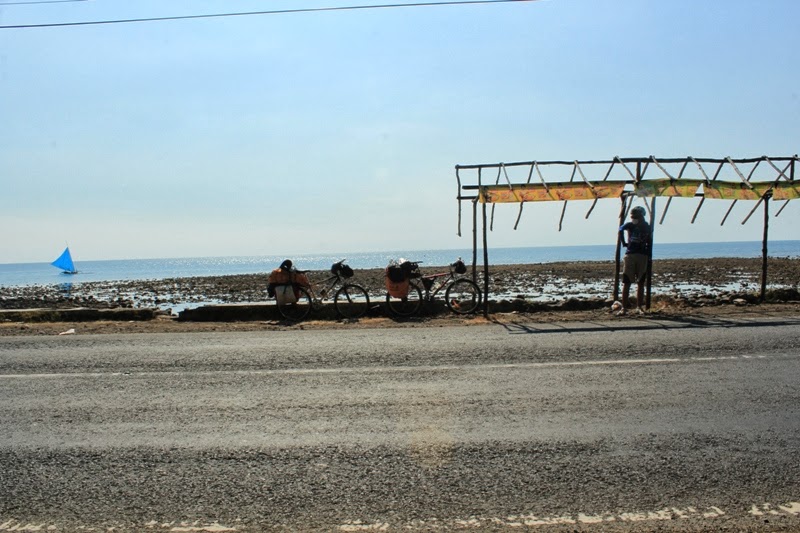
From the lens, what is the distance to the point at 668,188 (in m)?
12.3

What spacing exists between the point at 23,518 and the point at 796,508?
4383mm

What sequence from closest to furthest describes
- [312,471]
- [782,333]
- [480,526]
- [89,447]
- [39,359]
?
[480,526] < [312,471] < [89,447] < [39,359] < [782,333]

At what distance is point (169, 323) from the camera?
40.3ft

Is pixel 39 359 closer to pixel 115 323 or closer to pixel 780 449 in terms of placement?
pixel 115 323

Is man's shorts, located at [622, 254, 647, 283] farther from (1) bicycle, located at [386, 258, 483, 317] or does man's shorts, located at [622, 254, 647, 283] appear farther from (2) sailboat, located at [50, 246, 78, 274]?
(2) sailboat, located at [50, 246, 78, 274]

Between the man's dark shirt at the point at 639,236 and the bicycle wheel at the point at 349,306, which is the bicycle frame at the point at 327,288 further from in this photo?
the man's dark shirt at the point at 639,236

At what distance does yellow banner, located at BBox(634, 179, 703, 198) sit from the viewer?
40.3 ft

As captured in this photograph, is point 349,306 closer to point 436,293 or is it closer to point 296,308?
point 296,308

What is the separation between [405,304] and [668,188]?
5944 mm

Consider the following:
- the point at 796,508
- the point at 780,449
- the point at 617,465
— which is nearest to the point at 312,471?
the point at 617,465

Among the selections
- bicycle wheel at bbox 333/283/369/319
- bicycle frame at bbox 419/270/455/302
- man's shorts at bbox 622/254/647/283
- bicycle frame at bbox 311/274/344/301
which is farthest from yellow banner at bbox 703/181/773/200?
bicycle frame at bbox 311/274/344/301

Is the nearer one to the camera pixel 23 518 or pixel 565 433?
pixel 23 518

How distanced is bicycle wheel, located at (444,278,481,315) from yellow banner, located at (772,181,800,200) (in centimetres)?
676

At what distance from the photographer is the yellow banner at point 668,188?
12281mm
